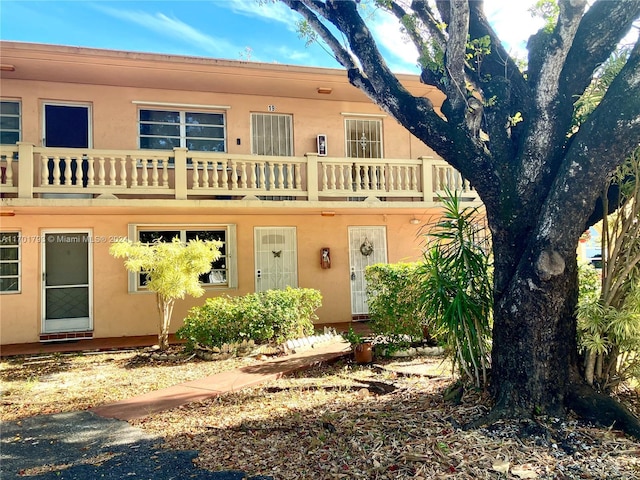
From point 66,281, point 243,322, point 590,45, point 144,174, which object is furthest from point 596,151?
point 66,281

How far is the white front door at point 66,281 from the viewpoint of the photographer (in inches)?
439

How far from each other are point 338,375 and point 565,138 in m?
4.48

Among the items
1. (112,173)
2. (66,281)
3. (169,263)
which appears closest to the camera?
(169,263)

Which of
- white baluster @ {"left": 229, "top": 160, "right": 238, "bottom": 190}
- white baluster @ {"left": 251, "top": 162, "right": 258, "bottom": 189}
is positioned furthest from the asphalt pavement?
white baluster @ {"left": 251, "top": 162, "right": 258, "bottom": 189}

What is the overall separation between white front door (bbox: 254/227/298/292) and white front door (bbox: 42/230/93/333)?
4.07m

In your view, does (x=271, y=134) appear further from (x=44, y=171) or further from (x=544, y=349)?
(x=544, y=349)

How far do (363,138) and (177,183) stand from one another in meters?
5.62

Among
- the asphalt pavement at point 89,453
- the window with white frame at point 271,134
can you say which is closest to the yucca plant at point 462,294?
the asphalt pavement at point 89,453

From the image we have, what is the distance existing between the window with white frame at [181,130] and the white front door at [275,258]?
2555 millimetres

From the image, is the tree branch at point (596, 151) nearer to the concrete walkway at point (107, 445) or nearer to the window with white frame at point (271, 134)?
the concrete walkway at point (107, 445)

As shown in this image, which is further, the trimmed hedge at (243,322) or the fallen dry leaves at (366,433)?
the trimmed hedge at (243,322)

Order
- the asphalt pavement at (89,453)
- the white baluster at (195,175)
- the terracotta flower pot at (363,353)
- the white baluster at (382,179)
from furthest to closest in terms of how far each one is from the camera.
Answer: the white baluster at (382,179)
the white baluster at (195,175)
the terracotta flower pot at (363,353)
the asphalt pavement at (89,453)

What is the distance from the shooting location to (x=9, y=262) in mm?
10969

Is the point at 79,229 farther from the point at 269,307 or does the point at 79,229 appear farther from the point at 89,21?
the point at 269,307
